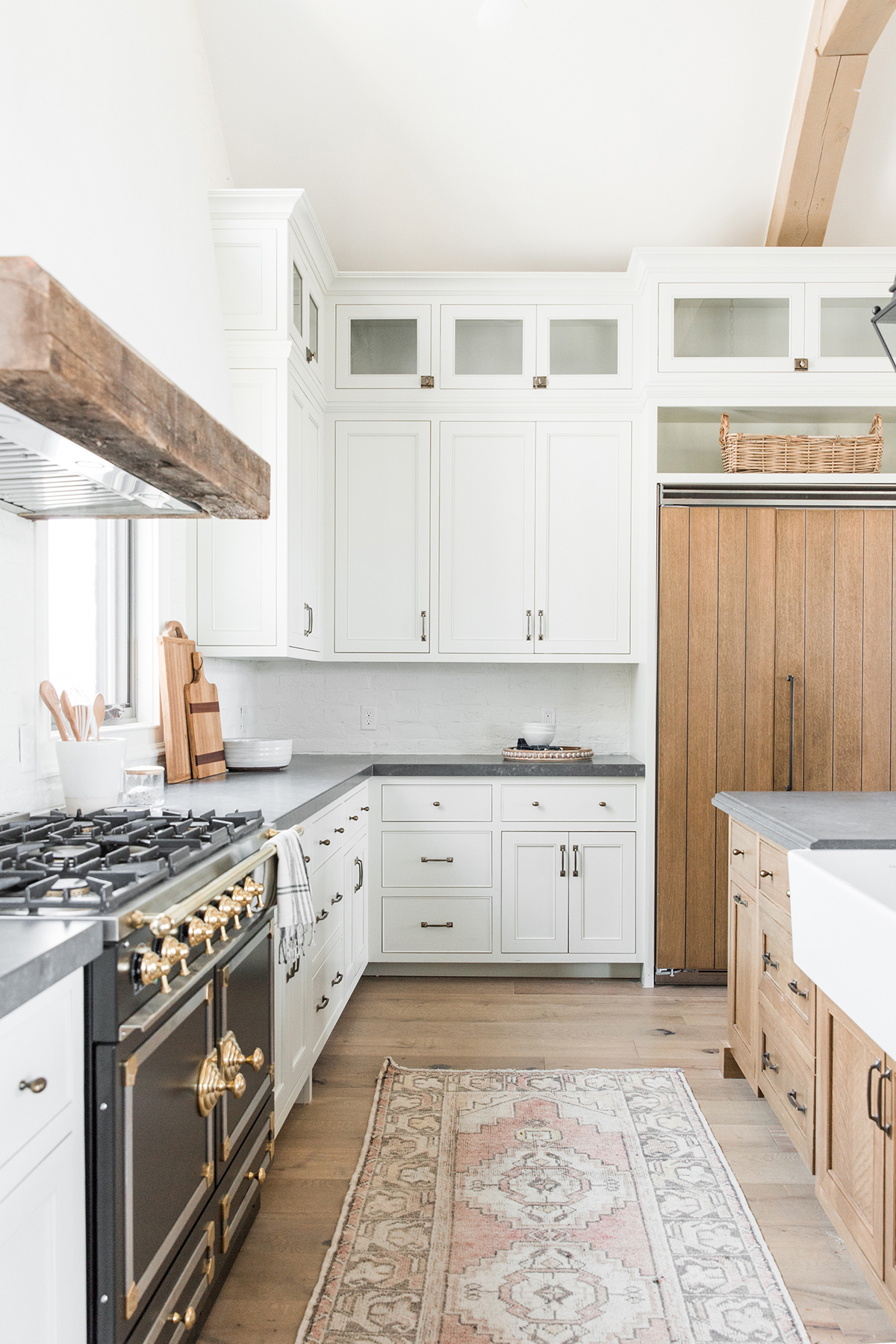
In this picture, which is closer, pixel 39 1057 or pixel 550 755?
pixel 39 1057

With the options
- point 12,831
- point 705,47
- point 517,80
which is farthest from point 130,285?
point 705,47

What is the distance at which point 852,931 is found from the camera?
141 centimetres

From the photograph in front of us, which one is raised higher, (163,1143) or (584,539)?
(584,539)

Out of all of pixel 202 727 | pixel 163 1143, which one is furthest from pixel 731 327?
pixel 163 1143

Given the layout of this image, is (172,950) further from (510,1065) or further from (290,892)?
(510,1065)

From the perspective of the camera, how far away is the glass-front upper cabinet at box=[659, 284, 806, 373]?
145 inches

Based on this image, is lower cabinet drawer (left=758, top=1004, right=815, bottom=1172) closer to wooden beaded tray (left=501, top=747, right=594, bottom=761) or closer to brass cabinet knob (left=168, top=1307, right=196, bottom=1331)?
brass cabinet knob (left=168, top=1307, right=196, bottom=1331)

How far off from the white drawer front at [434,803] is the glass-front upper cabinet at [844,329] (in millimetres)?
2236

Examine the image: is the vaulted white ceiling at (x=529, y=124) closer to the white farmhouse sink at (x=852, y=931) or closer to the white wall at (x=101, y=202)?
the white wall at (x=101, y=202)

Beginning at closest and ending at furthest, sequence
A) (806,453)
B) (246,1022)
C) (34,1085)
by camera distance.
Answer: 1. (34,1085)
2. (246,1022)
3. (806,453)

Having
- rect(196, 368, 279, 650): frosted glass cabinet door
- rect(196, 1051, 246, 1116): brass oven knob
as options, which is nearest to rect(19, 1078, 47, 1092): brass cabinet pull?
rect(196, 1051, 246, 1116): brass oven knob

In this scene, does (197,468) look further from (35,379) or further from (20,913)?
Answer: (20,913)

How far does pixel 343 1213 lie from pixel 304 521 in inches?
91.5

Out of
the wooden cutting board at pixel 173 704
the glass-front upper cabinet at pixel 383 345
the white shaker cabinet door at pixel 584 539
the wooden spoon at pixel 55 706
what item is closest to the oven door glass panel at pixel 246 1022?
the wooden spoon at pixel 55 706
